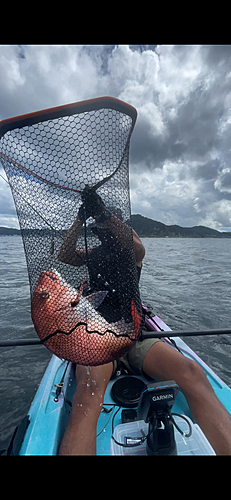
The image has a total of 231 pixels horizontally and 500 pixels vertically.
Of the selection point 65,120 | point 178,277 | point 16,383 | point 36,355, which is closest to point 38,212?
point 65,120

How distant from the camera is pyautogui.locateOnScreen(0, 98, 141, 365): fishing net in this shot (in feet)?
5.61

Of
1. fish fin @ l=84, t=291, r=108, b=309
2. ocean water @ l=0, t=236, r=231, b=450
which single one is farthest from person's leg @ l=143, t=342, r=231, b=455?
ocean water @ l=0, t=236, r=231, b=450

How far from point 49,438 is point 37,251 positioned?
1.78 metres

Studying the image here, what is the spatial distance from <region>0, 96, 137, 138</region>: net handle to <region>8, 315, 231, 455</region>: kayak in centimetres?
207

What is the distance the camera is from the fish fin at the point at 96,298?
7.17 ft

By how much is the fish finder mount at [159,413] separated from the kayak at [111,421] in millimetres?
21

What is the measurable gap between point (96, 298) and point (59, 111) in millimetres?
1602

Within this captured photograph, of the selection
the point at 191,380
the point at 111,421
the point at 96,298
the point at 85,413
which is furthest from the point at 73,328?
the point at 111,421

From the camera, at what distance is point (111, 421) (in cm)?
260

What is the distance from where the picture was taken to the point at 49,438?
Answer: 213 cm

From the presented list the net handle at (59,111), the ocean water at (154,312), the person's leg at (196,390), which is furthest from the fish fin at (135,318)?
the ocean water at (154,312)

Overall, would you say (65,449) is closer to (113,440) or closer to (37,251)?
(113,440)

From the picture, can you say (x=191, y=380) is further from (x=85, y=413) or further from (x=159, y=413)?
(x=85, y=413)

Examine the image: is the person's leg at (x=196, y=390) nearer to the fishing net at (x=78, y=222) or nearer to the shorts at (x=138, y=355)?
the shorts at (x=138, y=355)
